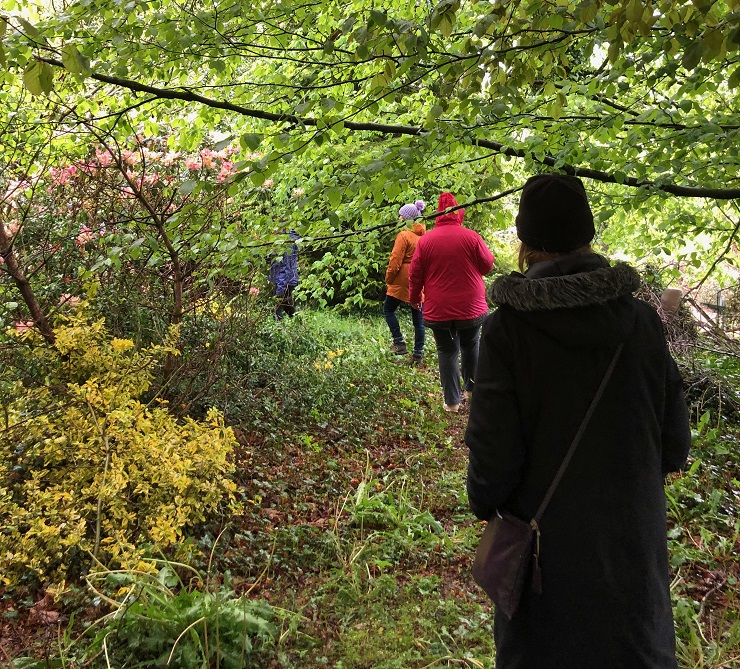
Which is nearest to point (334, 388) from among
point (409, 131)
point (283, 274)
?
point (283, 274)

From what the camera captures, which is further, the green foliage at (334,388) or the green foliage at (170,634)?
the green foliage at (334,388)

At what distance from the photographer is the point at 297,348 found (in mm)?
7348

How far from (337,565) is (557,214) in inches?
109

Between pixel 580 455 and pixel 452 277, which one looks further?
pixel 452 277

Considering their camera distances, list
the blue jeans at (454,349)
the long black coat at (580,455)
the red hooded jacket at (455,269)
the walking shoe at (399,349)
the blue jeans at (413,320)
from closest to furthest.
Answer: the long black coat at (580,455) < the red hooded jacket at (455,269) < the blue jeans at (454,349) < the blue jeans at (413,320) < the walking shoe at (399,349)

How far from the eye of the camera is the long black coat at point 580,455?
1669 mm

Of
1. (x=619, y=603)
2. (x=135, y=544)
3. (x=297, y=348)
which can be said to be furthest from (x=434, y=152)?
(x=297, y=348)

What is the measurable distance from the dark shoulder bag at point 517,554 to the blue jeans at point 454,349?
3950 mm

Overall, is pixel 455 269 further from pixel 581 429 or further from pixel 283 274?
pixel 283 274

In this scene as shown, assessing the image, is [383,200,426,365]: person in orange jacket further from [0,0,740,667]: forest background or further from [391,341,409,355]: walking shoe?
[0,0,740,667]: forest background

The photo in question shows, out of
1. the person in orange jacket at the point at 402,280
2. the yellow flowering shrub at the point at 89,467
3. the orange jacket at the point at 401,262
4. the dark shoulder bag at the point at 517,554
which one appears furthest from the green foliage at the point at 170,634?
the orange jacket at the point at 401,262

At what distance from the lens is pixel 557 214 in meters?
1.79

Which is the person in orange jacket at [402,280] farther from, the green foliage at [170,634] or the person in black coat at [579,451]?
the person in black coat at [579,451]

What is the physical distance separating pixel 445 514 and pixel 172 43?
3681mm
